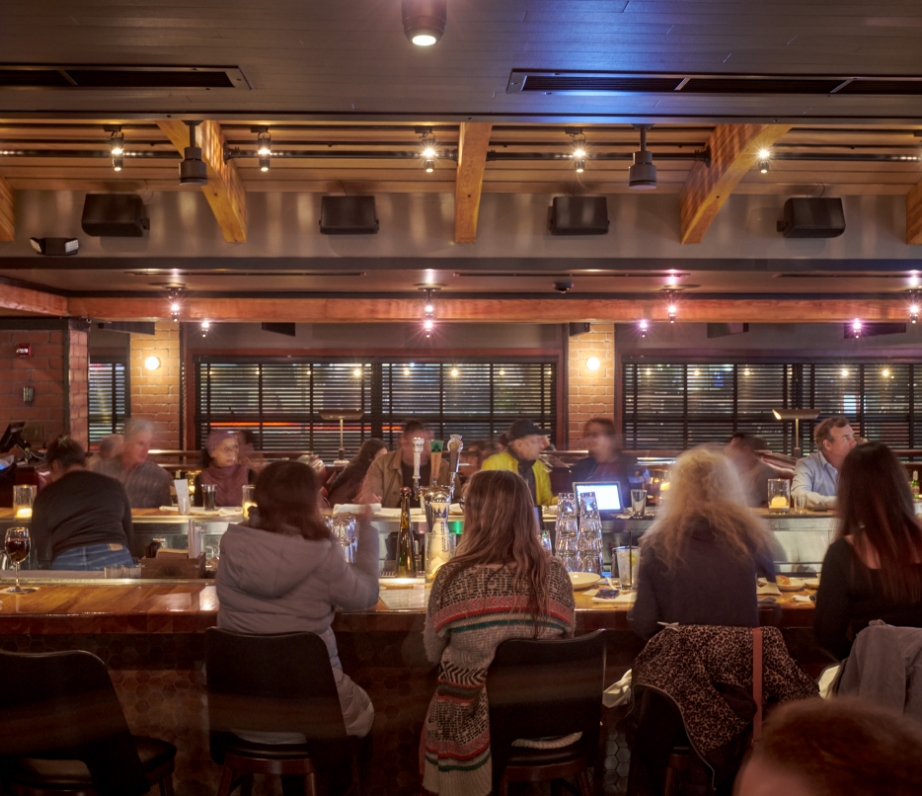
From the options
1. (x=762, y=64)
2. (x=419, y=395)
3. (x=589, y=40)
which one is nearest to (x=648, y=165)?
(x=762, y=64)

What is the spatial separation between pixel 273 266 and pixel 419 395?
6732mm

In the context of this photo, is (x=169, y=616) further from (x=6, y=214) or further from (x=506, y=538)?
(x=6, y=214)

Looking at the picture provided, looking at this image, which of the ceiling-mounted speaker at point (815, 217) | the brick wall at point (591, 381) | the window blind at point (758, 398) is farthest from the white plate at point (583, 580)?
the window blind at point (758, 398)

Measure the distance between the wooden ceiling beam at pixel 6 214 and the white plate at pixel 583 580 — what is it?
215 inches

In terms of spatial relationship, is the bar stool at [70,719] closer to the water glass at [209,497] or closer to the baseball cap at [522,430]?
the water glass at [209,497]

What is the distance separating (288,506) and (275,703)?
58 centimetres

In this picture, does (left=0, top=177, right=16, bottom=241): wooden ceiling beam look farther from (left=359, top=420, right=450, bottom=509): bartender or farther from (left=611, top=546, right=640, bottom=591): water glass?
(left=611, top=546, right=640, bottom=591): water glass

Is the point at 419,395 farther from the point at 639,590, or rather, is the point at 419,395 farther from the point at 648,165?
the point at 639,590

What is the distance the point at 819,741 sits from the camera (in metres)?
0.74

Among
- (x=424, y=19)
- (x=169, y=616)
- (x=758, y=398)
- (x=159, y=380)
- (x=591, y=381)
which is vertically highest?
(x=424, y=19)

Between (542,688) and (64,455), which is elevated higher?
(64,455)

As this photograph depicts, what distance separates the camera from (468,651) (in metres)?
2.45

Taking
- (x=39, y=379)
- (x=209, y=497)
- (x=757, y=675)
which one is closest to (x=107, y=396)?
(x=39, y=379)

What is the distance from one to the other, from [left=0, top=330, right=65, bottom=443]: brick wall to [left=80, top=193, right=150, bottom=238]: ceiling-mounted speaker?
11.4 ft
